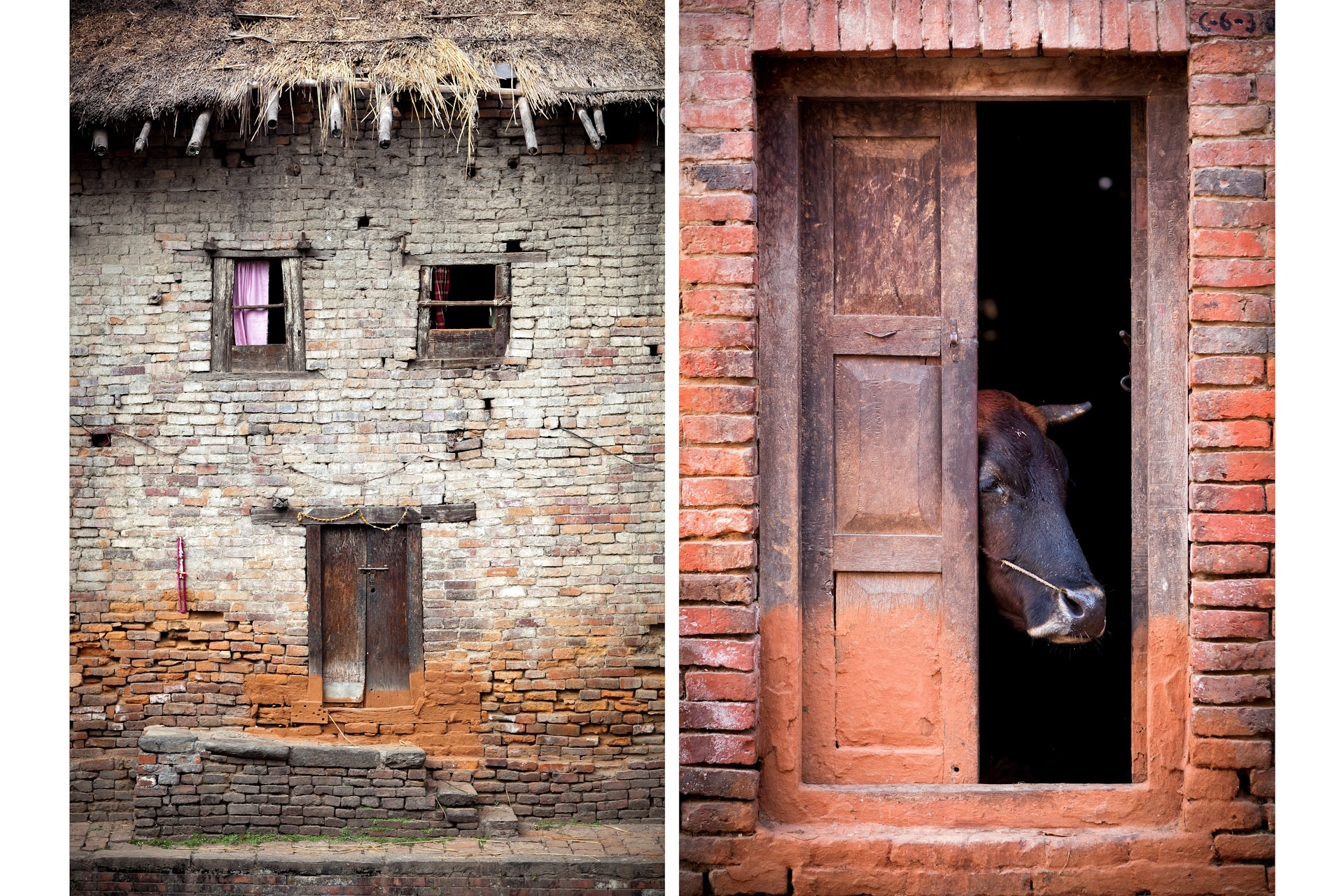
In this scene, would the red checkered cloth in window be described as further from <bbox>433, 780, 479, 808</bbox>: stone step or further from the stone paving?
the stone paving

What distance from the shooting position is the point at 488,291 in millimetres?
4129

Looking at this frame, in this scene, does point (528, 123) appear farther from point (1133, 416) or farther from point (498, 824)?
point (498, 824)

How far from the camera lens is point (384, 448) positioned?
4.04 m

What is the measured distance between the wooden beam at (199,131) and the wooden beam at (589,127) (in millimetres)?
1750

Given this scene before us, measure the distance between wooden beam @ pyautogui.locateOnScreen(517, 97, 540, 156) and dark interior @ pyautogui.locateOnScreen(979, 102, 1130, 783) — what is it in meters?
1.92

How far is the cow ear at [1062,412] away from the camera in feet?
10.9

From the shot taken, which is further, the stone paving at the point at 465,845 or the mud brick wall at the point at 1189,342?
the stone paving at the point at 465,845

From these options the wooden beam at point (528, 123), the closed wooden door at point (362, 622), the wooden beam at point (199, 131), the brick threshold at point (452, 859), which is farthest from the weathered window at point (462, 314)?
the brick threshold at point (452, 859)

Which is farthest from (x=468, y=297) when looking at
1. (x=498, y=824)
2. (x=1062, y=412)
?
(x=1062, y=412)

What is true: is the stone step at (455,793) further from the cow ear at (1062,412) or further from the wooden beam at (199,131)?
the wooden beam at (199,131)

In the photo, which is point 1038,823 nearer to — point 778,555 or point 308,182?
point 778,555

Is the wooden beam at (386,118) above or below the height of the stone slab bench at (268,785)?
above

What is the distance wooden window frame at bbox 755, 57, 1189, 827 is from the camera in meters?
2.67

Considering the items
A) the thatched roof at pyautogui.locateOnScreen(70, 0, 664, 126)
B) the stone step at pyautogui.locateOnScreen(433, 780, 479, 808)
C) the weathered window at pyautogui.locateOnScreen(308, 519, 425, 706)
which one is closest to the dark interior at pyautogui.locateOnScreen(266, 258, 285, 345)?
the thatched roof at pyautogui.locateOnScreen(70, 0, 664, 126)
